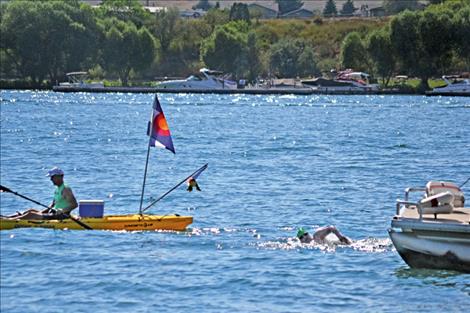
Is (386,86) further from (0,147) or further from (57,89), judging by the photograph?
(0,147)

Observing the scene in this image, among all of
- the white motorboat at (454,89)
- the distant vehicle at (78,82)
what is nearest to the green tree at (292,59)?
the distant vehicle at (78,82)

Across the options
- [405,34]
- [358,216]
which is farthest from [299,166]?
[405,34]

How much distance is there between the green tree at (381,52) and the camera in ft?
542

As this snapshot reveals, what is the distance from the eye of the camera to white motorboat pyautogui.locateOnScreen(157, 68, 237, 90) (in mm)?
177375

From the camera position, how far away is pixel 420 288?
24.9 m

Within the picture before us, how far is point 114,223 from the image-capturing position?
3073 cm

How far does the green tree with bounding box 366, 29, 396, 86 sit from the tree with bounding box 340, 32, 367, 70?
4.83 metres

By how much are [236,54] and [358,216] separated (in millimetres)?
152113

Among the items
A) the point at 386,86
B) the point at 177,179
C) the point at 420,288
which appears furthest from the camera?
the point at 386,86

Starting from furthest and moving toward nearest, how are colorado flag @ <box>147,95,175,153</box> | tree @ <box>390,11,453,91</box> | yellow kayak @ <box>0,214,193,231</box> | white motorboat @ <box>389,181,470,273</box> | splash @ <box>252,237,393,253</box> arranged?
tree @ <box>390,11,453,91</box> → colorado flag @ <box>147,95,175,153</box> → yellow kayak @ <box>0,214,193,231</box> → splash @ <box>252,237,393,253</box> → white motorboat @ <box>389,181,470,273</box>

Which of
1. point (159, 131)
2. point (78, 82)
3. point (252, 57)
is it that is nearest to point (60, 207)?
point (159, 131)

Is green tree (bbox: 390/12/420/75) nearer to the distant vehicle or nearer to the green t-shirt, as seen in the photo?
the distant vehicle

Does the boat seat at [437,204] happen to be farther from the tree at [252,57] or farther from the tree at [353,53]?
the tree at [252,57]

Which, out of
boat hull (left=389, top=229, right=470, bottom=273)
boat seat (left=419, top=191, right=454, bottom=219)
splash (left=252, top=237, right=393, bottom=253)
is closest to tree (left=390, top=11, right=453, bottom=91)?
splash (left=252, top=237, right=393, bottom=253)
